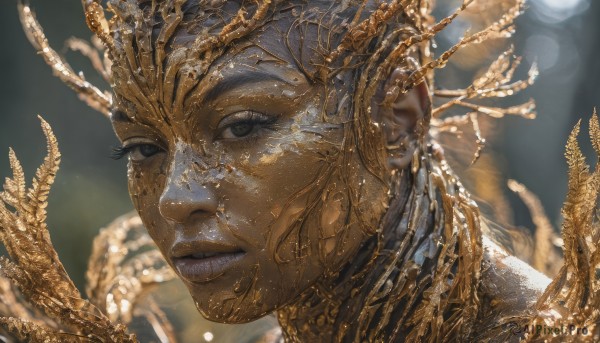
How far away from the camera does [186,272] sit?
5.13 ft

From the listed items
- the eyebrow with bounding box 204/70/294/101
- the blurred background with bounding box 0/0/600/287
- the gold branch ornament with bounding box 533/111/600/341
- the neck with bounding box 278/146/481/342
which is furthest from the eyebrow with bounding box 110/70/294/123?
the blurred background with bounding box 0/0/600/287

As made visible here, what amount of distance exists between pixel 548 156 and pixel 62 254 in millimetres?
1690

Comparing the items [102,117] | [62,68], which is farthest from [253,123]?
[102,117]

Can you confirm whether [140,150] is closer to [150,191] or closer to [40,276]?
[150,191]

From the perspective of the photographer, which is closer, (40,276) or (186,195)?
(186,195)

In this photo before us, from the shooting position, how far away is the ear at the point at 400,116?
1656 mm

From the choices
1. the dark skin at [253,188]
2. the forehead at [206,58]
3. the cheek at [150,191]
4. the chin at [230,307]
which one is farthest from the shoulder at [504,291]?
the cheek at [150,191]

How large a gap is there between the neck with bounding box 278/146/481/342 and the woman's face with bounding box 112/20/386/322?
0.34 ft

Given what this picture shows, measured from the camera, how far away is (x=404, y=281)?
163 centimetres

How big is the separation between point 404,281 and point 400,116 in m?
0.32

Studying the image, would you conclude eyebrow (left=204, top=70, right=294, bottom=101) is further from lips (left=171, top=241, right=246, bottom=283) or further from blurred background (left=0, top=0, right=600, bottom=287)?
blurred background (left=0, top=0, right=600, bottom=287)

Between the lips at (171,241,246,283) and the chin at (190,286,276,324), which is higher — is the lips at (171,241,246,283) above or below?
above

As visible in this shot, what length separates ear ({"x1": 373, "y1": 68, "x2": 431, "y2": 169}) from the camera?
166 centimetres

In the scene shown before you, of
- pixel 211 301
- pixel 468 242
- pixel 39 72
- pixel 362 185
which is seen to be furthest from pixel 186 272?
pixel 39 72
